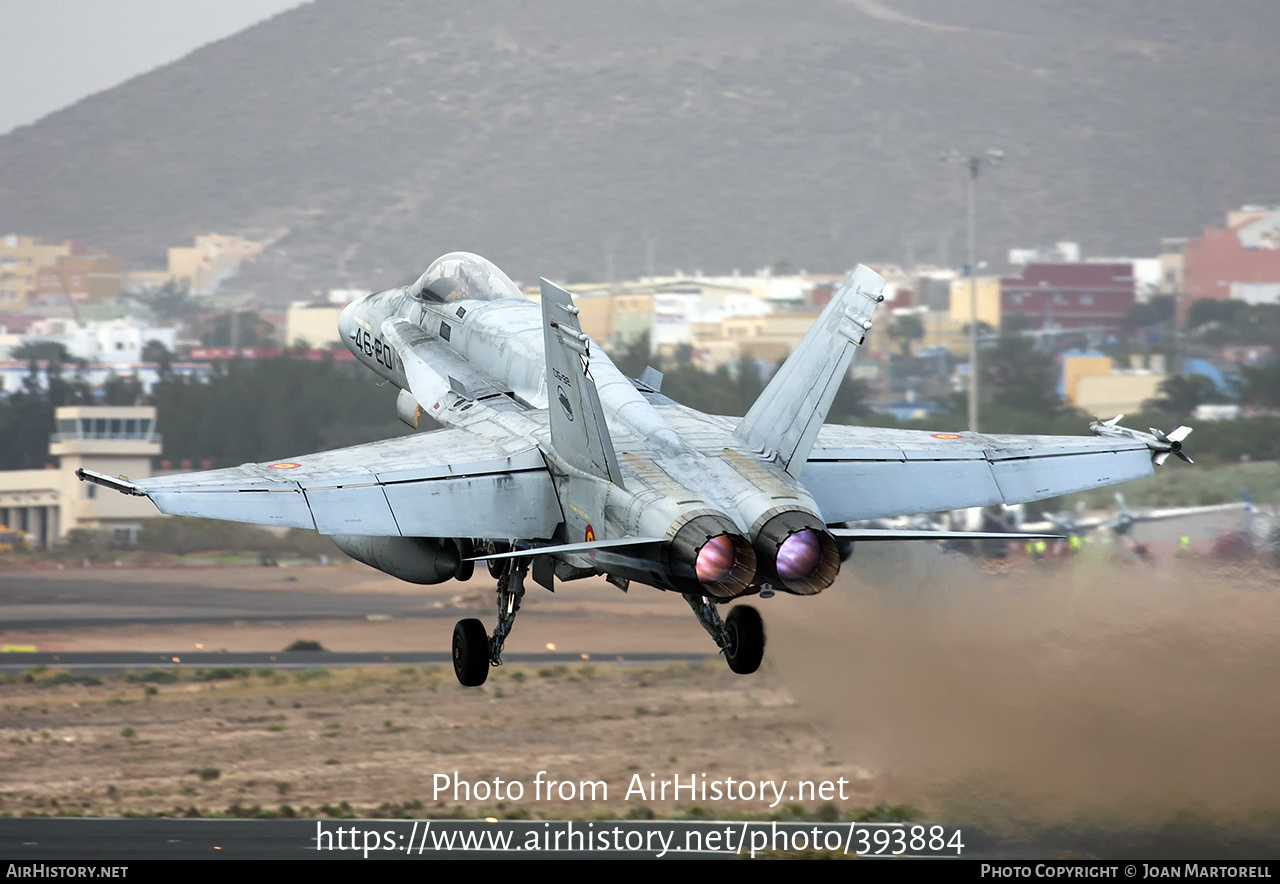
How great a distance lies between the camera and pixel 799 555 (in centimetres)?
1739

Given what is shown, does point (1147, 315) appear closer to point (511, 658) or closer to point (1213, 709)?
point (511, 658)

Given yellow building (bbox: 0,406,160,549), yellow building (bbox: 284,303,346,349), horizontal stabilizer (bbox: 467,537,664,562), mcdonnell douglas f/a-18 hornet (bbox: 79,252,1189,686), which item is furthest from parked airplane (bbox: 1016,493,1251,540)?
horizontal stabilizer (bbox: 467,537,664,562)

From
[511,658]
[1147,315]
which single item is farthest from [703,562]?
[1147,315]

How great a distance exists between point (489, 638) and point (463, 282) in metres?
6.83

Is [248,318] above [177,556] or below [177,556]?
above

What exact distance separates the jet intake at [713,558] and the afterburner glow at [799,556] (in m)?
0.35

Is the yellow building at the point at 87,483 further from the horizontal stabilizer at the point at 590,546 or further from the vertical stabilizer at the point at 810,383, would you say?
the horizontal stabilizer at the point at 590,546

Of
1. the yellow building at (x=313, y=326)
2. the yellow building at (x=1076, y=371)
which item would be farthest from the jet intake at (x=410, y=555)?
the yellow building at (x=313, y=326)

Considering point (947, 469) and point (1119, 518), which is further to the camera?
point (1119, 518)

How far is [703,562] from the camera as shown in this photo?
1725 cm

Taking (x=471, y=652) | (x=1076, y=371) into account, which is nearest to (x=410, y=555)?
(x=471, y=652)

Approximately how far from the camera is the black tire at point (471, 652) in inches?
831

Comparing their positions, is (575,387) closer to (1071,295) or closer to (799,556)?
(799,556)

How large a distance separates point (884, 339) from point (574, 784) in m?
90.5
